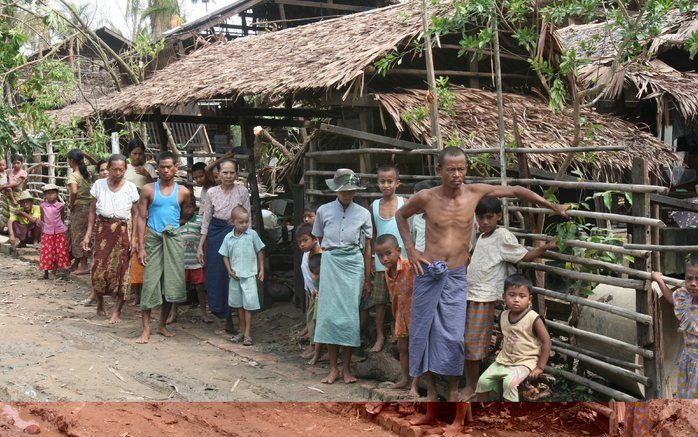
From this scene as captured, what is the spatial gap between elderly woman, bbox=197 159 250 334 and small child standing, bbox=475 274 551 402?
3572 millimetres

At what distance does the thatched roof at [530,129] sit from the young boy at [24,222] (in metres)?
8.25

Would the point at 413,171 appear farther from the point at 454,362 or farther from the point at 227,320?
the point at 454,362

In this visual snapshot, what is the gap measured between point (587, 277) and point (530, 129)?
2.94m

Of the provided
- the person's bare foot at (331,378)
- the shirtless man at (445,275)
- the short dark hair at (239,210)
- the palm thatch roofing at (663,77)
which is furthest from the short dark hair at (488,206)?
the palm thatch roofing at (663,77)

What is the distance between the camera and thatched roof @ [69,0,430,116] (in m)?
7.38

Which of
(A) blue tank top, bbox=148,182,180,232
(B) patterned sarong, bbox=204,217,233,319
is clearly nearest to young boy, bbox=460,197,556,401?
(B) patterned sarong, bbox=204,217,233,319

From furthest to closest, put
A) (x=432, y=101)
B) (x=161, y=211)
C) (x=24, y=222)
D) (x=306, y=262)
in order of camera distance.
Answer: (x=24, y=222)
(x=161, y=211)
(x=306, y=262)
(x=432, y=101)

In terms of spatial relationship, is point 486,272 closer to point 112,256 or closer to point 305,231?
point 305,231

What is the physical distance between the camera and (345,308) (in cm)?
616

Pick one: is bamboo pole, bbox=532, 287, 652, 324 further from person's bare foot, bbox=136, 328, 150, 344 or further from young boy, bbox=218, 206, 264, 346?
person's bare foot, bbox=136, 328, 150, 344

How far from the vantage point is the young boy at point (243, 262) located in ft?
24.0

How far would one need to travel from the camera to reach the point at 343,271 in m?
6.20

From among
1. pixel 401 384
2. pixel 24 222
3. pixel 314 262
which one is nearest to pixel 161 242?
pixel 314 262

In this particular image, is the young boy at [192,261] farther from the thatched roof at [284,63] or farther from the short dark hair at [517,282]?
the short dark hair at [517,282]
